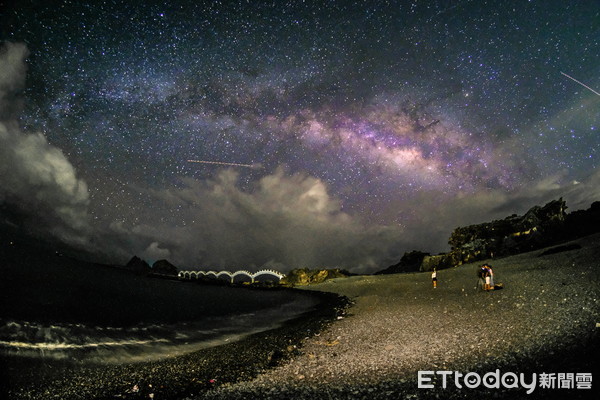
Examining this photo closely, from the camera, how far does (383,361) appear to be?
7.66 m

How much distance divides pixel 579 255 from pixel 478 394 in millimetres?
24233

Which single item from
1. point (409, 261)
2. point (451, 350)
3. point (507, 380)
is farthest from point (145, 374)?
point (409, 261)

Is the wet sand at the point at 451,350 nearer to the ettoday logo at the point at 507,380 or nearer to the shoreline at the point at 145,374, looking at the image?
the ettoday logo at the point at 507,380

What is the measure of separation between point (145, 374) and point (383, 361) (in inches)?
332

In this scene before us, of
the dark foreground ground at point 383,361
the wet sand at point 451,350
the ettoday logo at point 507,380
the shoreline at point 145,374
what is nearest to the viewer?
the ettoday logo at point 507,380

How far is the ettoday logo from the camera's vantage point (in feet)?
16.7

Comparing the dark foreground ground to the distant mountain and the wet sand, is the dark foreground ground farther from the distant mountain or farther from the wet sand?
the distant mountain

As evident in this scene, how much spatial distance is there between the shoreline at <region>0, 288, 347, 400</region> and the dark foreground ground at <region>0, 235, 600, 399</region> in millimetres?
41

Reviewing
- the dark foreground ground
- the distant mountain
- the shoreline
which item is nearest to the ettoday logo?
the dark foreground ground

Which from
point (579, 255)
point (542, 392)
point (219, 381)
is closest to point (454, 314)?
point (542, 392)

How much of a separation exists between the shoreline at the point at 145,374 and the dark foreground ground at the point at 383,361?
0.13ft

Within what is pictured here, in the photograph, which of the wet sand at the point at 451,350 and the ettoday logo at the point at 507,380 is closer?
the ettoday logo at the point at 507,380

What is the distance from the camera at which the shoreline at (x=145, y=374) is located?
24.3ft

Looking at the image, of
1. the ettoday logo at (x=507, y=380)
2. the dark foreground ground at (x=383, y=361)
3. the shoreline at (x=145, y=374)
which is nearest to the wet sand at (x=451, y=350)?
the dark foreground ground at (x=383, y=361)
